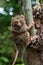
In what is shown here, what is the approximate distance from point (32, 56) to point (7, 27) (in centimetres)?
177

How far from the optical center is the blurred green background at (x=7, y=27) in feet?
10.6

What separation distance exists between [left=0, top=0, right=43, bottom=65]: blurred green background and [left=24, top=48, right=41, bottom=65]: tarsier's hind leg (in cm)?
123

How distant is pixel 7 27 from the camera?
147 inches

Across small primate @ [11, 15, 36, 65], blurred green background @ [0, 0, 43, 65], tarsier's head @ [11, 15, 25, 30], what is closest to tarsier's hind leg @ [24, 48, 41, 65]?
small primate @ [11, 15, 36, 65]

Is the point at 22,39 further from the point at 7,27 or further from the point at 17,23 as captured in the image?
the point at 7,27

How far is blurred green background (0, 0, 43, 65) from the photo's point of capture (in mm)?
3225

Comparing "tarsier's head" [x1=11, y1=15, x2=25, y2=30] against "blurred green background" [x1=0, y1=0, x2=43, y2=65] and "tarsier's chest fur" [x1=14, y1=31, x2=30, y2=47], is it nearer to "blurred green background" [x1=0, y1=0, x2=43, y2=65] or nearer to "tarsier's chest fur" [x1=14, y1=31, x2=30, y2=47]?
"tarsier's chest fur" [x1=14, y1=31, x2=30, y2=47]

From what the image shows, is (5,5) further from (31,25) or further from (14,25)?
(31,25)

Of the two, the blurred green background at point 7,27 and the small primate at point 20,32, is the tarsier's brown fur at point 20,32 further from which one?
the blurred green background at point 7,27

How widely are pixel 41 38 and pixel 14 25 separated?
30 centimetres

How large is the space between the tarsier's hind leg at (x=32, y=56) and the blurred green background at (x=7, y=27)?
1.23m

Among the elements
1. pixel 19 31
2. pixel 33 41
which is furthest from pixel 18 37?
pixel 33 41

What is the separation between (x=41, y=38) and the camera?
1981 millimetres

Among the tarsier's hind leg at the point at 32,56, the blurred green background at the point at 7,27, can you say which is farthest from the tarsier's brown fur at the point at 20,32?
the blurred green background at the point at 7,27
